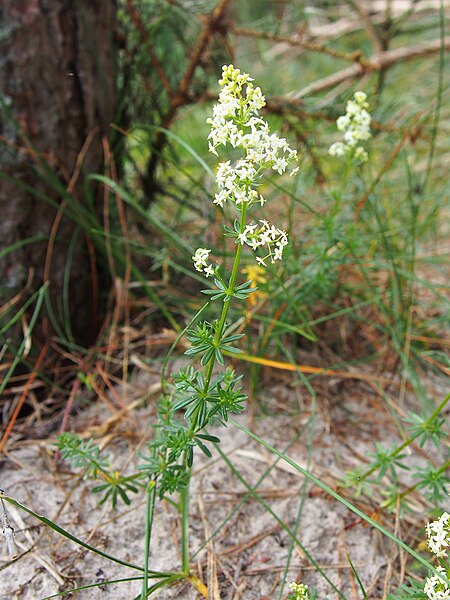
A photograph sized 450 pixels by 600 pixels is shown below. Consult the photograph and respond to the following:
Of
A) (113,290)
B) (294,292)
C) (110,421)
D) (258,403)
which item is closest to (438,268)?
(294,292)

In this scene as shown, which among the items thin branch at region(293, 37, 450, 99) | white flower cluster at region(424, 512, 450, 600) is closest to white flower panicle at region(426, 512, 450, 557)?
white flower cluster at region(424, 512, 450, 600)

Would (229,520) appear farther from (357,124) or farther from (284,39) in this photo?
(284,39)

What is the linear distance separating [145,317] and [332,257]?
29.5 inches

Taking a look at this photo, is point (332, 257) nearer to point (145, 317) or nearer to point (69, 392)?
point (145, 317)

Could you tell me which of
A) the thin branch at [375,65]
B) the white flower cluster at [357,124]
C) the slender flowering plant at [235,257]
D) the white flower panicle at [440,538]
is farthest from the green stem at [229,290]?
the thin branch at [375,65]

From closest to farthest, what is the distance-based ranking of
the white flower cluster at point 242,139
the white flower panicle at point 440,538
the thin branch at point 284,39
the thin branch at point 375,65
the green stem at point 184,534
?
1. the white flower cluster at point 242,139
2. the white flower panicle at point 440,538
3. the green stem at point 184,534
4. the thin branch at point 284,39
5. the thin branch at point 375,65

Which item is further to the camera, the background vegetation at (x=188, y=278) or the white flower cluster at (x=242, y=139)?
the background vegetation at (x=188, y=278)

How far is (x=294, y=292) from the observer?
1787 millimetres

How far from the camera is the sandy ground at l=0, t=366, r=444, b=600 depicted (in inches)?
50.8

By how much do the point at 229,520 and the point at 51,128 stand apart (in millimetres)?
1260

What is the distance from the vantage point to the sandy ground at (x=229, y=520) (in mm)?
1289

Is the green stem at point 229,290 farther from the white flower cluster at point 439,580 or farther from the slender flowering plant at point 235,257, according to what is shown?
the white flower cluster at point 439,580

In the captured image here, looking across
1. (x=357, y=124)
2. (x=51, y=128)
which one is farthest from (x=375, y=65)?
(x=51, y=128)

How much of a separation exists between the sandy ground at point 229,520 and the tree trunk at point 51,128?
480mm
